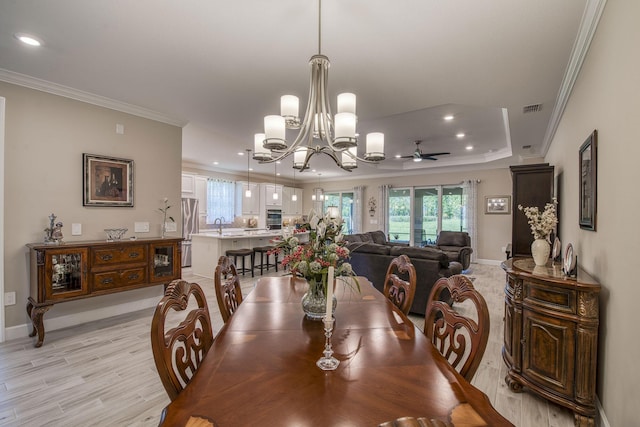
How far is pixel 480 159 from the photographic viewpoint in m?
7.46

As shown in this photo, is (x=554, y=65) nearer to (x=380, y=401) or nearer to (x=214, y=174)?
(x=380, y=401)

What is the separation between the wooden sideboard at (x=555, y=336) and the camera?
72.4 inches

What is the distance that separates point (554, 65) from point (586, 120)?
0.62m

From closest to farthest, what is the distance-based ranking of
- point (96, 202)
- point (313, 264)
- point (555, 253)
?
point (313, 264), point (555, 253), point (96, 202)

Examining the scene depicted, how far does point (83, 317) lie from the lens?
139 inches

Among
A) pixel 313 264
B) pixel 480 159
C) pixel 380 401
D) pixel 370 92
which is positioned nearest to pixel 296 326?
pixel 313 264

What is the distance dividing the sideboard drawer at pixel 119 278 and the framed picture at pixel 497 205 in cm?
808

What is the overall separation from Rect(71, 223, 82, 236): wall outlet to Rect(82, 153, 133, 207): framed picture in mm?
261

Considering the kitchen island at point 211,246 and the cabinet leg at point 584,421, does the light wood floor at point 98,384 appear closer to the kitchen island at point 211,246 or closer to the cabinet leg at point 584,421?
the cabinet leg at point 584,421

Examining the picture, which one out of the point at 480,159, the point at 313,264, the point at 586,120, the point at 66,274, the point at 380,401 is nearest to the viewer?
the point at 380,401

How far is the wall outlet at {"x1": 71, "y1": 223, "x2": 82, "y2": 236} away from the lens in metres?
3.43

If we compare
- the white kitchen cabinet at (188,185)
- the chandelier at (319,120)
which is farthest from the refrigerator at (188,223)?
the chandelier at (319,120)

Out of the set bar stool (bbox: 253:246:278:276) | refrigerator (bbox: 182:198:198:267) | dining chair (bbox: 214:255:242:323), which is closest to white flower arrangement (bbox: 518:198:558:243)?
dining chair (bbox: 214:255:242:323)

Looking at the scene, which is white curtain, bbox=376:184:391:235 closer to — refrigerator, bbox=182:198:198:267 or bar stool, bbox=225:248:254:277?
bar stool, bbox=225:248:254:277
